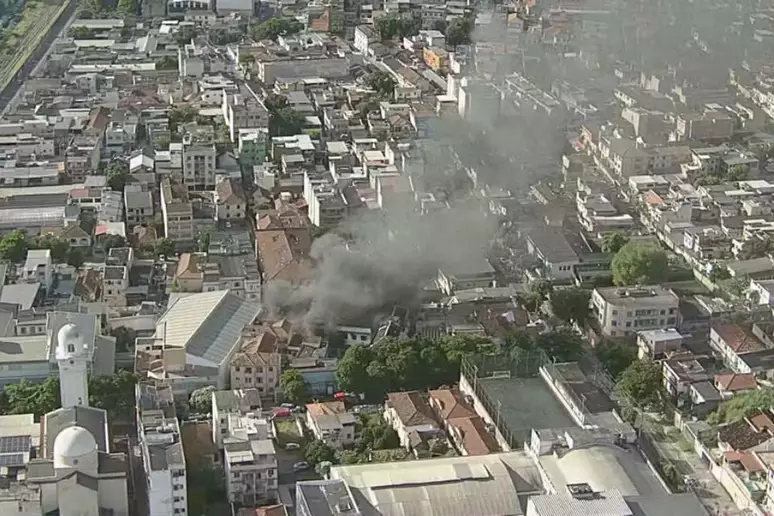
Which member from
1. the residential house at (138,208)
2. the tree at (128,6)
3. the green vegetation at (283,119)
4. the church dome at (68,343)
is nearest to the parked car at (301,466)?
the church dome at (68,343)

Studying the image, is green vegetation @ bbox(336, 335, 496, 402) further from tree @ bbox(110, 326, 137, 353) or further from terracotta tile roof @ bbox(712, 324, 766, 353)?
terracotta tile roof @ bbox(712, 324, 766, 353)

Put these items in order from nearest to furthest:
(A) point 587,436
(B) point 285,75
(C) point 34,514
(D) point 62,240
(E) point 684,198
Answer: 1. (C) point 34,514
2. (A) point 587,436
3. (D) point 62,240
4. (E) point 684,198
5. (B) point 285,75

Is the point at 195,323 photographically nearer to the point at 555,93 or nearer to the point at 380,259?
the point at 380,259

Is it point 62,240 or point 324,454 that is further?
point 62,240

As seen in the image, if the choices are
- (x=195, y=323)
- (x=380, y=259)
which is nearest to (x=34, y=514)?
(x=195, y=323)

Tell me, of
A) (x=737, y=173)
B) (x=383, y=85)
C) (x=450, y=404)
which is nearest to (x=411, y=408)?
(x=450, y=404)

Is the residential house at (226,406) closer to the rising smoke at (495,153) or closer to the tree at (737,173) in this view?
the rising smoke at (495,153)
